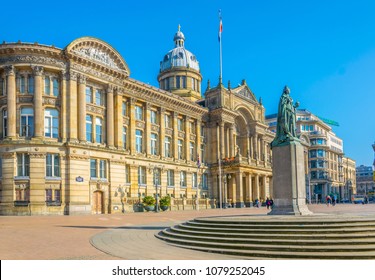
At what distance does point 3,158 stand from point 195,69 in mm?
53283

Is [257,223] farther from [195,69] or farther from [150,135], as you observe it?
[195,69]

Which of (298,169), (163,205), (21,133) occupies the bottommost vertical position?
(163,205)

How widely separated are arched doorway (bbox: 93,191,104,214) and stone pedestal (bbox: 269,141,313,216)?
1116 inches

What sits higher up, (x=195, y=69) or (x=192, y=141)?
(x=195, y=69)

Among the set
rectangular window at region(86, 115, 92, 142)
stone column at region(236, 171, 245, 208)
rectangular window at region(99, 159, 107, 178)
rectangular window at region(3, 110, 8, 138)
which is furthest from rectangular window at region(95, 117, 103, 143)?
stone column at region(236, 171, 245, 208)

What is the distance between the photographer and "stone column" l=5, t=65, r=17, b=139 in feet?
139

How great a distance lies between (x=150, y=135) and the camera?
60375 millimetres

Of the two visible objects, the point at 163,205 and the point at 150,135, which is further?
the point at 150,135

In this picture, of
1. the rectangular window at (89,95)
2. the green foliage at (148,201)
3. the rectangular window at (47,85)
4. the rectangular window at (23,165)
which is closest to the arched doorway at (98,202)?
the green foliage at (148,201)

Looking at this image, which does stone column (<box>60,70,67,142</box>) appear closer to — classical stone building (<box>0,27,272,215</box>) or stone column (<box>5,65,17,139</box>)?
classical stone building (<box>0,27,272,215</box>)

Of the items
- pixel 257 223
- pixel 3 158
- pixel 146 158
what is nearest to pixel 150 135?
pixel 146 158

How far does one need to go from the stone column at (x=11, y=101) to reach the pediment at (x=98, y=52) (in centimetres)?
644

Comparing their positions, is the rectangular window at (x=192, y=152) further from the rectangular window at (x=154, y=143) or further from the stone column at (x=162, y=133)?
the rectangular window at (x=154, y=143)
